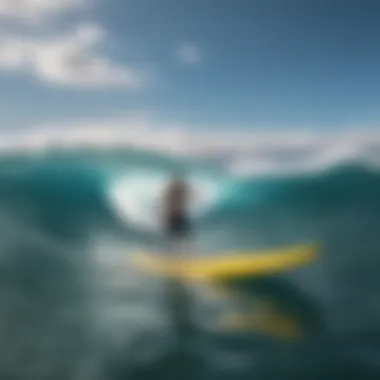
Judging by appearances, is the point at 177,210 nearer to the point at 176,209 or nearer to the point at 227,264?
the point at 176,209

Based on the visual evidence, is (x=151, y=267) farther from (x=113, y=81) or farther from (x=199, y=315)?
(x=113, y=81)

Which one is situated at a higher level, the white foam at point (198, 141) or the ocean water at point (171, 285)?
the white foam at point (198, 141)

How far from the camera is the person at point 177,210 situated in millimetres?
1991

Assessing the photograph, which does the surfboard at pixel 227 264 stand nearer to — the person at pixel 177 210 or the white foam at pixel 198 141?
the person at pixel 177 210

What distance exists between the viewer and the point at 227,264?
1987mm

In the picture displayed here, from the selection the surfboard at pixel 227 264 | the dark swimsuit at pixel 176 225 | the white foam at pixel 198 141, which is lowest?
the surfboard at pixel 227 264

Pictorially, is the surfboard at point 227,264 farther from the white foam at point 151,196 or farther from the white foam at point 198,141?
the white foam at point 198,141

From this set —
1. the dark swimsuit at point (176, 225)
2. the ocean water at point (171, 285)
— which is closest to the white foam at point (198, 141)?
the ocean water at point (171, 285)

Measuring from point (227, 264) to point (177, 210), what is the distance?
194 millimetres

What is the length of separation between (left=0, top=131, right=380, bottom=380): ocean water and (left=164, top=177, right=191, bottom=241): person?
Answer: 0.09 ft

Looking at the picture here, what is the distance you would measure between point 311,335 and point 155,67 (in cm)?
82

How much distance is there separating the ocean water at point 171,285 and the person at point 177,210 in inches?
1.0

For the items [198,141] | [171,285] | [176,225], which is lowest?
[171,285]

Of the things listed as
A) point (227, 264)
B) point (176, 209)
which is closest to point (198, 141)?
point (176, 209)
